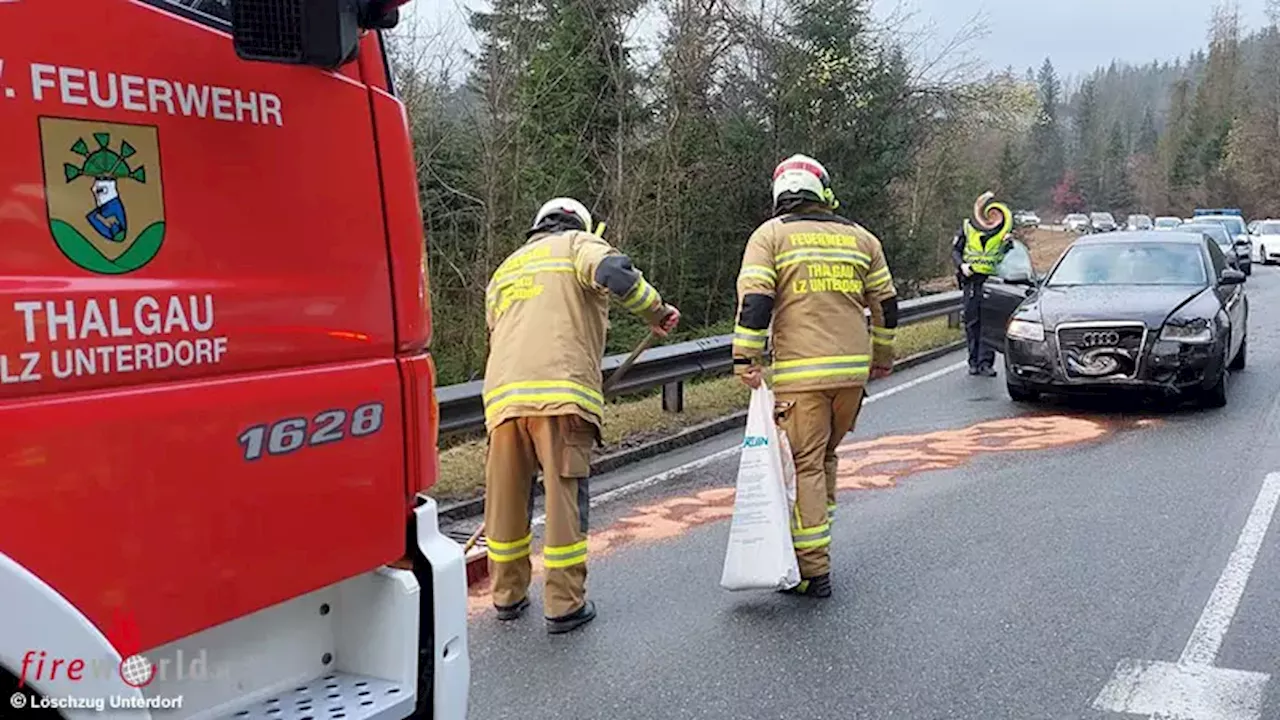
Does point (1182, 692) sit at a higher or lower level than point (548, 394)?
lower

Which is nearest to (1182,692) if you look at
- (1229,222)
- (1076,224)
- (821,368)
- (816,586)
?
(816,586)

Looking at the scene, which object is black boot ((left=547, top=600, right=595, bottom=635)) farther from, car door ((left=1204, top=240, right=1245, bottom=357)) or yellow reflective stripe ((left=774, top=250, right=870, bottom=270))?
car door ((left=1204, top=240, right=1245, bottom=357))

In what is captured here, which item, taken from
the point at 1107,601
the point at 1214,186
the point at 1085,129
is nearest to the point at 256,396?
the point at 1107,601

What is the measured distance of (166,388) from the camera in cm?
196

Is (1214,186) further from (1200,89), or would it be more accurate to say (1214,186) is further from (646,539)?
(646,539)

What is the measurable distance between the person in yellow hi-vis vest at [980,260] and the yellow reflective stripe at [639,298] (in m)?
7.73

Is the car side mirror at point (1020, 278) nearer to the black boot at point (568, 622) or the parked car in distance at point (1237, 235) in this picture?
the black boot at point (568, 622)

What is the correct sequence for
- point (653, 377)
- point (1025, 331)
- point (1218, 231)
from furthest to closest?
point (1218, 231)
point (1025, 331)
point (653, 377)

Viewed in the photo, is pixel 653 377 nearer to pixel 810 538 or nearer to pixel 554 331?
pixel 810 538

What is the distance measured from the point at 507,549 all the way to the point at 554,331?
990 millimetres

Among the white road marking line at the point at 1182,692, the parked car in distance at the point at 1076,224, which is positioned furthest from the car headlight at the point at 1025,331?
the parked car in distance at the point at 1076,224

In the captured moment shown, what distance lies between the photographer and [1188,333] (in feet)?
29.1

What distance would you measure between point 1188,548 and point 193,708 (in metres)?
4.87

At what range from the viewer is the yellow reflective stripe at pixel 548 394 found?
450 cm
